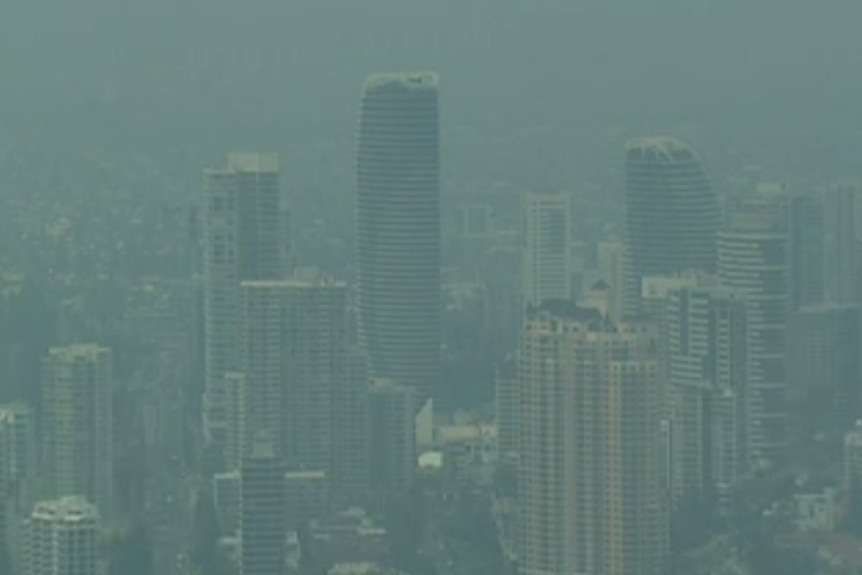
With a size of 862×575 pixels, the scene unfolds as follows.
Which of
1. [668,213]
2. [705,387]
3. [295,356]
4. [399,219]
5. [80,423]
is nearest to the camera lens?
[80,423]

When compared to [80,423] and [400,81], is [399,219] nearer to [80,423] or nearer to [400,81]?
[400,81]

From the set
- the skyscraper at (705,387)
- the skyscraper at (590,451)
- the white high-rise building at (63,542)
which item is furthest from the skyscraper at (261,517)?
the skyscraper at (705,387)

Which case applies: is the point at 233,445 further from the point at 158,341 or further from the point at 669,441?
the point at 669,441

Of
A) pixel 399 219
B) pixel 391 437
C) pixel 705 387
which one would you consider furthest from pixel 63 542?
pixel 399 219

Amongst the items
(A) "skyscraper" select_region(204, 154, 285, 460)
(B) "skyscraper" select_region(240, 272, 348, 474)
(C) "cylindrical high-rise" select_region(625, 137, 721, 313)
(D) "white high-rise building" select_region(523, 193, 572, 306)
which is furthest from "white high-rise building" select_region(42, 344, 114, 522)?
(C) "cylindrical high-rise" select_region(625, 137, 721, 313)

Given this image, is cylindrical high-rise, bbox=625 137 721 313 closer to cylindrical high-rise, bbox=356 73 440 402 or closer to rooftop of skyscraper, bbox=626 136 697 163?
rooftop of skyscraper, bbox=626 136 697 163

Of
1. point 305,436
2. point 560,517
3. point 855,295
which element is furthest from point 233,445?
point 855,295
